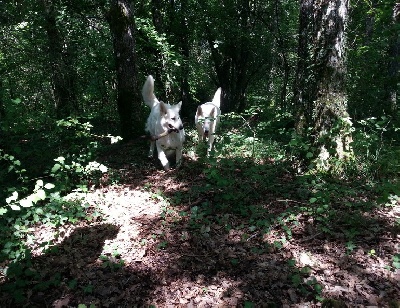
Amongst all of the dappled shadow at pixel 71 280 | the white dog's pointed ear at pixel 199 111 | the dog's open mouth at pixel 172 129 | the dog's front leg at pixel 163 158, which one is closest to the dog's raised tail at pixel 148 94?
the white dog's pointed ear at pixel 199 111

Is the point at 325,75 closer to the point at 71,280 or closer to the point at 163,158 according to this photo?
the point at 163,158

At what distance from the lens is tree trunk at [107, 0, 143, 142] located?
7984 millimetres

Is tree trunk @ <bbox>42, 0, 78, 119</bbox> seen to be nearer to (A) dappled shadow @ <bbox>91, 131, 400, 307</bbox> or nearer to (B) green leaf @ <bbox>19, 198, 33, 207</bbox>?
(A) dappled shadow @ <bbox>91, 131, 400, 307</bbox>

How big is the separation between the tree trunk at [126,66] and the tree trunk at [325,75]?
4.60 metres

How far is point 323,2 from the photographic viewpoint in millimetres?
5305

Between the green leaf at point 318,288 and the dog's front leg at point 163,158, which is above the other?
the dog's front leg at point 163,158

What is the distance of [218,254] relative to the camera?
406 centimetres

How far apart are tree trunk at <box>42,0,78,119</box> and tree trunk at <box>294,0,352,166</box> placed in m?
4.72

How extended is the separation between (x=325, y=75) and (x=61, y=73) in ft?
17.0

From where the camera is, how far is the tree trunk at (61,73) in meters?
5.98

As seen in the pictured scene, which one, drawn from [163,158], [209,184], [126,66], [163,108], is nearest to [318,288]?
[209,184]

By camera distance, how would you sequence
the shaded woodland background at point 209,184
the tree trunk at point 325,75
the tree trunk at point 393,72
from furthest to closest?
1. the tree trunk at point 393,72
2. the tree trunk at point 325,75
3. the shaded woodland background at point 209,184

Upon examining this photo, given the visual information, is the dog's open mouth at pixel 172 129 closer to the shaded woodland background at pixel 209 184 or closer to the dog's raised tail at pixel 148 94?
the shaded woodland background at pixel 209 184

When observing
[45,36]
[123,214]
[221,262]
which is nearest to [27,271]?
[123,214]
